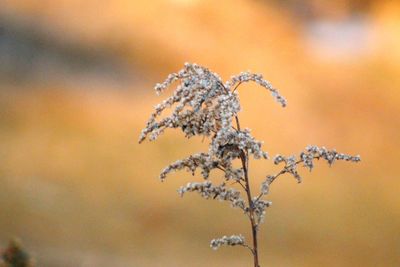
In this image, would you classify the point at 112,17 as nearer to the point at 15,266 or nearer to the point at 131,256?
the point at 131,256

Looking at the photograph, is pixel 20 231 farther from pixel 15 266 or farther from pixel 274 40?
pixel 15 266

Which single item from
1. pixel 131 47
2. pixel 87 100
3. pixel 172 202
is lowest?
pixel 172 202

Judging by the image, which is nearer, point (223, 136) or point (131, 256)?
point (223, 136)

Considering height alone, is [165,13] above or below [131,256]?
above

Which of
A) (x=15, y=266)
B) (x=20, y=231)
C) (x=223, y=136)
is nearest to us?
(x=15, y=266)

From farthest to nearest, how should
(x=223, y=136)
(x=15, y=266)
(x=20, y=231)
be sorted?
1. (x=20, y=231)
2. (x=223, y=136)
3. (x=15, y=266)

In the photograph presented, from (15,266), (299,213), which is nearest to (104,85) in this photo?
(299,213)
